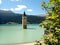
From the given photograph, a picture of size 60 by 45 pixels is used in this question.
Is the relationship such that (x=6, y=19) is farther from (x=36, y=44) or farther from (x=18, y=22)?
(x=36, y=44)

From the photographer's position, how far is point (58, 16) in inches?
351

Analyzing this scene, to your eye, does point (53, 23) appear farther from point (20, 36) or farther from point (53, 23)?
point (20, 36)

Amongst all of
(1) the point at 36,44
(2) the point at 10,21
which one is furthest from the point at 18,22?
(1) the point at 36,44

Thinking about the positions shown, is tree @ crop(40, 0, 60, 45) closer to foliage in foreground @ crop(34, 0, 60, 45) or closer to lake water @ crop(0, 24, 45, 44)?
foliage in foreground @ crop(34, 0, 60, 45)

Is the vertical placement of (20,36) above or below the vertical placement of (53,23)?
below

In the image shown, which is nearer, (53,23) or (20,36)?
(53,23)

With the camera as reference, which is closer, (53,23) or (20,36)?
(53,23)

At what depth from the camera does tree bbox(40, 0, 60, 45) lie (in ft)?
29.1

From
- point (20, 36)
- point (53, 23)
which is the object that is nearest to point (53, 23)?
point (53, 23)

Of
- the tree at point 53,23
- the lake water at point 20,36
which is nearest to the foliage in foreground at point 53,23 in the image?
the tree at point 53,23

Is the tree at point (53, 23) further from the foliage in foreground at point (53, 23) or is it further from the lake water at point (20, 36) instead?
the lake water at point (20, 36)

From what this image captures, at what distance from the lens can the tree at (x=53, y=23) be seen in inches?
350

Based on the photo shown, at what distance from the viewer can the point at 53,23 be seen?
8969mm

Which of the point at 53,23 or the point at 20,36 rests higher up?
the point at 53,23
